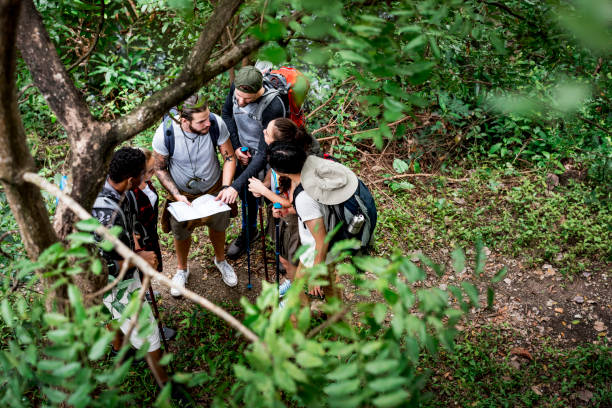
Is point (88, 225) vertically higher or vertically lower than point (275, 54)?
lower

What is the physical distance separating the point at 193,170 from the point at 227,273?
3.82 feet

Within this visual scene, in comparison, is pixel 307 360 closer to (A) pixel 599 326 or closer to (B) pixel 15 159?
(B) pixel 15 159

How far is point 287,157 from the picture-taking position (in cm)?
271

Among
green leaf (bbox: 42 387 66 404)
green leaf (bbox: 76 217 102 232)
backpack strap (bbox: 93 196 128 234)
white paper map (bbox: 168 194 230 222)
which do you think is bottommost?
white paper map (bbox: 168 194 230 222)

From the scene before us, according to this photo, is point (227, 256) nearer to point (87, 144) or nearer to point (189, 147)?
point (189, 147)

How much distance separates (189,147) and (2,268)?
5.19 ft

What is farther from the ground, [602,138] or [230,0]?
[230,0]

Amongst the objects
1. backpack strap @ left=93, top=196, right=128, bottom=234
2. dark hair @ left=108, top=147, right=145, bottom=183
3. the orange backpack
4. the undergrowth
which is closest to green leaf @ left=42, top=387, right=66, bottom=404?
backpack strap @ left=93, top=196, right=128, bottom=234

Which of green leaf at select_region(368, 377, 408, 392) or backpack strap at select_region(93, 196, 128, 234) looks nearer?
green leaf at select_region(368, 377, 408, 392)

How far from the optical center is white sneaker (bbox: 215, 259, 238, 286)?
13.1 ft

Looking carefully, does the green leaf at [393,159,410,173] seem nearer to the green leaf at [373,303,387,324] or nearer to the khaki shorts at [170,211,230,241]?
the khaki shorts at [170,211,230,241]

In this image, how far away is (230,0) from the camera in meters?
1.74

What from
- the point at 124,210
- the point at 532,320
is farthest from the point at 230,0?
the point at 532,320

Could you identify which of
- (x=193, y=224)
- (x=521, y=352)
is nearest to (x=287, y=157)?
(x=193, y=224)
